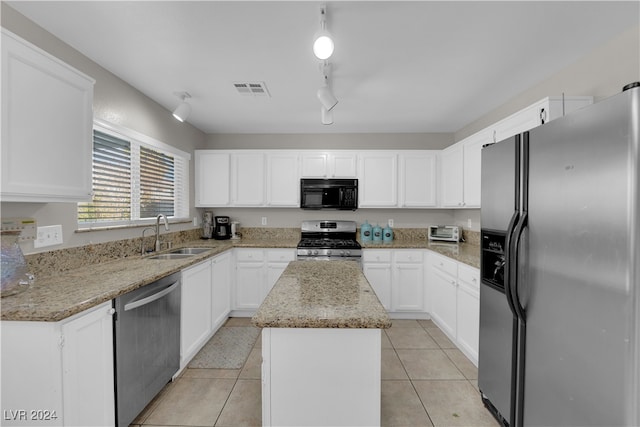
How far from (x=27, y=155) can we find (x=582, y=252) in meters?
2.50

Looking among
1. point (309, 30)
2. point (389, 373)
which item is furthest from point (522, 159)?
point (389, 373)

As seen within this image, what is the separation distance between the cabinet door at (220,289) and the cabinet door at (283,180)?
1022 millimetres

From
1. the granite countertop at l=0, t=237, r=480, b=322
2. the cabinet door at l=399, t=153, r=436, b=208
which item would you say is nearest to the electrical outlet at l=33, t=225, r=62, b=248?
the granite countertop at l=0, t=237, r=480, b=322

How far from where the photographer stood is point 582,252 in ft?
3.47

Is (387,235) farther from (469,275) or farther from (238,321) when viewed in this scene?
(238,321)

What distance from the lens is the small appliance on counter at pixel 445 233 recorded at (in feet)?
11.8

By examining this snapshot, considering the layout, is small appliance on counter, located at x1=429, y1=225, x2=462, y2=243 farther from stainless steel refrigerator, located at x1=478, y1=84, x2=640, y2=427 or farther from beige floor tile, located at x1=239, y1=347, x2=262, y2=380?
beige floor tile, located at x1=239, y1=347, x2=262, y2=380

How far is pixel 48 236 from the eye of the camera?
1761mm

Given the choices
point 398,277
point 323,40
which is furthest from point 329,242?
point 323,40

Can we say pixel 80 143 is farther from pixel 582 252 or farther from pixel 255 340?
pixel 582 252

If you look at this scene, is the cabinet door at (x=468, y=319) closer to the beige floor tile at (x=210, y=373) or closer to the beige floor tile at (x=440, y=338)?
the beige floor tile at (x=440, y=338)

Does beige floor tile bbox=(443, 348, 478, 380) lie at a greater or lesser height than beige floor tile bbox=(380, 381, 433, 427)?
greater

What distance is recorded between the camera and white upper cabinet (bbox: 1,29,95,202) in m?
1.26

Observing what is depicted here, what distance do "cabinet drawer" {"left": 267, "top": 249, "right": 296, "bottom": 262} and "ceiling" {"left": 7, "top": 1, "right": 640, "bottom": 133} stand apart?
1.74 meters
